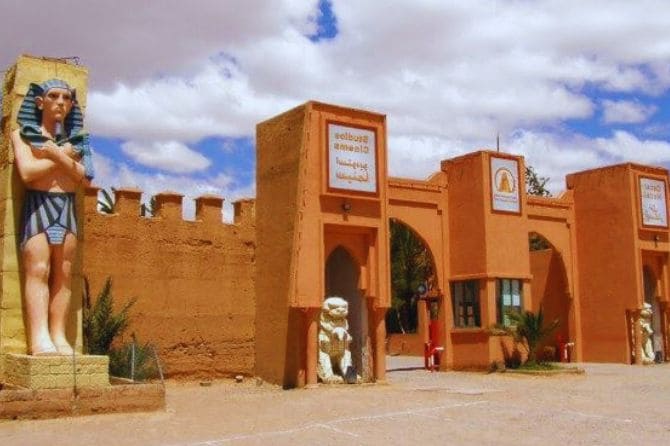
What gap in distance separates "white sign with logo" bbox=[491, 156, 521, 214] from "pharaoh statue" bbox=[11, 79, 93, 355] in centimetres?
1308

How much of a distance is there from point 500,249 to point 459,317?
2.28 metres

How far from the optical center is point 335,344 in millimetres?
17750

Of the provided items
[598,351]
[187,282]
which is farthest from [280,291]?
[598,351]

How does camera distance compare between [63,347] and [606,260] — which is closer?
[63,347]

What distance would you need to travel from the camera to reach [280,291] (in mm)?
17984

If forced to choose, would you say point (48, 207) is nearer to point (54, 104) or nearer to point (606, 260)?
point (54, 104)

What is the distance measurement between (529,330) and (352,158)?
7214 mm

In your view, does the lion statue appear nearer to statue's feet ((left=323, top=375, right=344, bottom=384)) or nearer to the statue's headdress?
statue's feet ((left=323, top=375, right=344, bottom=384))

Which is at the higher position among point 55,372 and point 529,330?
point 529,330

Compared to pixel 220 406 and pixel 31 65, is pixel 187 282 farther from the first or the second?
pixel 31 65

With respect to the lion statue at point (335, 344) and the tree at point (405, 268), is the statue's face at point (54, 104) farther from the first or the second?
the tree at point (405, 268)

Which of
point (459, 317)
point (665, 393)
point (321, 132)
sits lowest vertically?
point (665, 393)

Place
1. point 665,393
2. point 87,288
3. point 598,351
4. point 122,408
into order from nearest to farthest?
1. point 122,408
2. point 665,393
3. point 87,288
4. point 598,351

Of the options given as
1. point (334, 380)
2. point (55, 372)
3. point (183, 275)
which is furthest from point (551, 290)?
point (55, 372)
